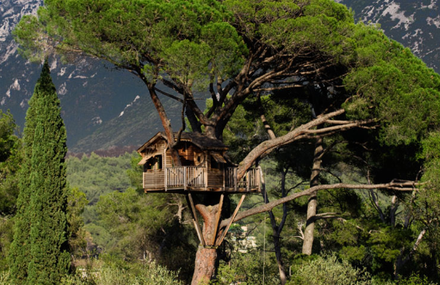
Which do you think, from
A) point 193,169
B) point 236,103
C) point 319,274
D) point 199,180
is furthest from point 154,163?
point 319,274

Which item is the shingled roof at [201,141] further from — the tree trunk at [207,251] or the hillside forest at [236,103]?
the tree trunk at [207,251]

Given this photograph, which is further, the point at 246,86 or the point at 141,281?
the point at 246,86

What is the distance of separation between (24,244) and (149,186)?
4332 mm

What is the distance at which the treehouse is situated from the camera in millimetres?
18250

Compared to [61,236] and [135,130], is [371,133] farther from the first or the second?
[135,130]

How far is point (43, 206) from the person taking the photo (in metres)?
18.3

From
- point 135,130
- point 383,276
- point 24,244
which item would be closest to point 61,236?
point 24,244

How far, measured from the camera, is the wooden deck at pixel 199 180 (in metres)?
18.1

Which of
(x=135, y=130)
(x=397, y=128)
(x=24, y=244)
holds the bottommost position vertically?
(x=24, y=244)

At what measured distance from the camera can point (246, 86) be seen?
74.6ft

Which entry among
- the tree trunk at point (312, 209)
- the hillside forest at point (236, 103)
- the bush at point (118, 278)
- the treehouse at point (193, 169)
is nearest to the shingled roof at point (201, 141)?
the treehouse at point (193, 169)

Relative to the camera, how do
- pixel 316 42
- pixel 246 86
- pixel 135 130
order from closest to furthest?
pixel 316 42 < pixel 246 86 < pixel 135 130

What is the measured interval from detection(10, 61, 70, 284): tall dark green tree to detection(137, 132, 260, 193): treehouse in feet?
9.66

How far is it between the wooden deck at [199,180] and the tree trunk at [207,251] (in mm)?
1007
